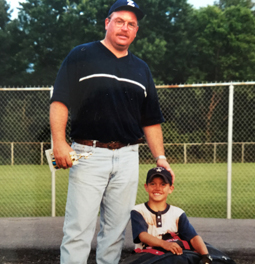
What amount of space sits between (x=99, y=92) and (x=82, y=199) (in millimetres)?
627

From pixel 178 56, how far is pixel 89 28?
5.73 meters

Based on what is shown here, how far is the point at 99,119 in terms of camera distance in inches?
96.0

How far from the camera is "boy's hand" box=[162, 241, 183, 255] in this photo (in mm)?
2264

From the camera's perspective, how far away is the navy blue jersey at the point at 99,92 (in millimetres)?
2404

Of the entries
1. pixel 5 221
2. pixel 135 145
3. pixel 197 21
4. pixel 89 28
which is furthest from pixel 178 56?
pixel 135 145

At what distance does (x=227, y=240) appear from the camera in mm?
3914

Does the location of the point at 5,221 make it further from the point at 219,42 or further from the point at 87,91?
the point at 219,42

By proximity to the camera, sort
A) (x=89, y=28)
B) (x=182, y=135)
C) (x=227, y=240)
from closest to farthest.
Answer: (x=227, y=240)
(x=89, y=28)
(x=182, y=135)

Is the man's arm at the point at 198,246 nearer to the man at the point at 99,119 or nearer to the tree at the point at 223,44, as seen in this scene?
the man at the point at 99,119

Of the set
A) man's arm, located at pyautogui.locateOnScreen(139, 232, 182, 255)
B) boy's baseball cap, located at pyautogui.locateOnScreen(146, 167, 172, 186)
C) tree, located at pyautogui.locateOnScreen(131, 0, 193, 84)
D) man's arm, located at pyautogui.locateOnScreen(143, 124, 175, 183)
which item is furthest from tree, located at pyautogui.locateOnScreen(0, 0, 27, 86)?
man's arm, located at pyautogui.locateOnScreen(139, 232, 182, 255)

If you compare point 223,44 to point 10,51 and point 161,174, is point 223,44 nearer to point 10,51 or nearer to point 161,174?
point 10,51

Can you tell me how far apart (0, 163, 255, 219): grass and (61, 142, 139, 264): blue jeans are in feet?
13.7

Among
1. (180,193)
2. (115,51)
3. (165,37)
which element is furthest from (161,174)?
(165,37)

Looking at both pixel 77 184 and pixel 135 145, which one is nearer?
pixel 77 184
